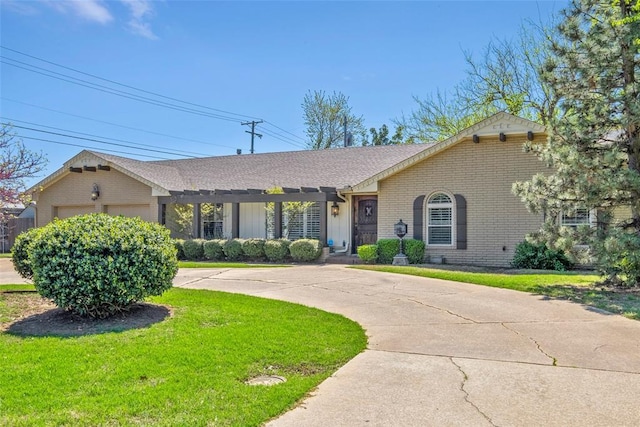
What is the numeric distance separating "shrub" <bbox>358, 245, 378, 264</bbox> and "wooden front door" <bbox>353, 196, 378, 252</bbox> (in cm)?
161

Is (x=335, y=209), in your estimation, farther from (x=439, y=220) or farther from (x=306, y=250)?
(x=439, y=220)

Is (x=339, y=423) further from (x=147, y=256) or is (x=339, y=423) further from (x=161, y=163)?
(x=161, y=163)

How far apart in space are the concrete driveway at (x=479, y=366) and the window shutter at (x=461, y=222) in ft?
20.4

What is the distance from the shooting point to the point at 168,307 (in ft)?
24.8

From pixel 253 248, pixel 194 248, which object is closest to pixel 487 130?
pixel 253 248

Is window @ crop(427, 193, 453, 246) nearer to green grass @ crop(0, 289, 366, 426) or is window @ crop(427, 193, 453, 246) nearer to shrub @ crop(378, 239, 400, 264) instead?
shrub @ crop(378, 239, 400, 264)

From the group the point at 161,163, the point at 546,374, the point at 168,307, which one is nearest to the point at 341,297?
the point at 168,307

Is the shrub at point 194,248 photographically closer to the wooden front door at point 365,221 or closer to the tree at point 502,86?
the wooden front door at point 365,221

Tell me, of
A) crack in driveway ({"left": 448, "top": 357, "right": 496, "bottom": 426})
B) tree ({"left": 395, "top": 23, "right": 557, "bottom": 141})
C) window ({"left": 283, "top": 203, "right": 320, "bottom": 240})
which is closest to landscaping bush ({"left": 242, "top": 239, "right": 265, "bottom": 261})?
window ({"left": 283, "top": 203, "right": 320, "bottom": 240})

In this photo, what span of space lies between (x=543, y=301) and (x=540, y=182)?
9.14ft

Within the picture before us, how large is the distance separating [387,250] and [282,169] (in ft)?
25.1

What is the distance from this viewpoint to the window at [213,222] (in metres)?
20.2

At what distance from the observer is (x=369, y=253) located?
1562 centimetres

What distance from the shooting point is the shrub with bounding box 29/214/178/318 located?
628cm
